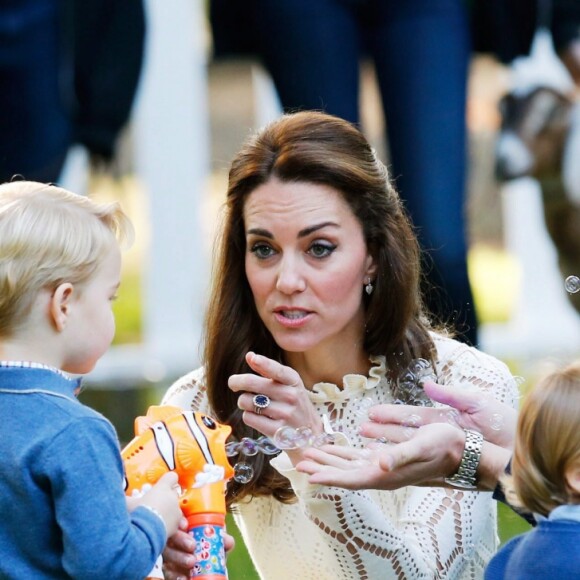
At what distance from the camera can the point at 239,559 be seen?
387cm

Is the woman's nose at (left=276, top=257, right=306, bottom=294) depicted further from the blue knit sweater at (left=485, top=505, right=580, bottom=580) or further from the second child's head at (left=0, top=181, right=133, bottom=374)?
the blue knit sweater at (left=485, top=505, right=580, bottom=580)

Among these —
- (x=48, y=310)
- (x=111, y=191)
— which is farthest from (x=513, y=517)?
(x=111, y=191)

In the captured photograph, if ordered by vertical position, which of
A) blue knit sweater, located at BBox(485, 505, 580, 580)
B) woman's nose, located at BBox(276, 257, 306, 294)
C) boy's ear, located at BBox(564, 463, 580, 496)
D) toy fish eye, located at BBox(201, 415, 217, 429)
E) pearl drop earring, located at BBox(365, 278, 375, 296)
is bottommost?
blue knit sweater, located at BBox(485, 505, 580, 580)

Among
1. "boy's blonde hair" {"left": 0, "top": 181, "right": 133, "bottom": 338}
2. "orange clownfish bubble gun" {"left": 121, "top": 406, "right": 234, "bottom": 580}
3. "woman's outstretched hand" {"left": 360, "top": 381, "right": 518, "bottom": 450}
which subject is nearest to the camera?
"boy's blonde hair" {"left": 0, "top": 181, "right": 133, "bottom": 338}

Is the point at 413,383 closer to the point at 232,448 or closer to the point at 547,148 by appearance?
the point at 232,448

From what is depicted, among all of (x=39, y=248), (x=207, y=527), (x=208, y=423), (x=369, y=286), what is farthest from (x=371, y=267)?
(x=39, y=248)

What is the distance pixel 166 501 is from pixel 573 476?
24.6 inches

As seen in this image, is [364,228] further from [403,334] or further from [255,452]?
[255,452]

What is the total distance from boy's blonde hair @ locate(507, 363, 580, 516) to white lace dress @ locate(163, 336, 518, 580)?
17.0 inches

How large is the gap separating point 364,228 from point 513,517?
132 centimetres

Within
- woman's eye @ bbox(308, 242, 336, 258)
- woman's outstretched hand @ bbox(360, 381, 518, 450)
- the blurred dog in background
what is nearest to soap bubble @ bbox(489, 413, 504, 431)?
woman's outstretched hand @ bbox(360, 381, 518, 450)

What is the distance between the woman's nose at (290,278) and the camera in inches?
108

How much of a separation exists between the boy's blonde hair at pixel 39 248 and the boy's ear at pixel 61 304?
0.01 metres

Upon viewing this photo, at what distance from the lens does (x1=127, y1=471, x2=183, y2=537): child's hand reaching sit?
7.38 ft
